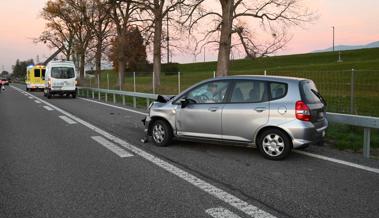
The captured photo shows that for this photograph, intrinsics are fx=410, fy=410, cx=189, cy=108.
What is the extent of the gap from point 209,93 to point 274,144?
5.34 ft

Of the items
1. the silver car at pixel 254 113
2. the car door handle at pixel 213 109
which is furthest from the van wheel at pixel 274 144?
the car door handle at pixel 213 109

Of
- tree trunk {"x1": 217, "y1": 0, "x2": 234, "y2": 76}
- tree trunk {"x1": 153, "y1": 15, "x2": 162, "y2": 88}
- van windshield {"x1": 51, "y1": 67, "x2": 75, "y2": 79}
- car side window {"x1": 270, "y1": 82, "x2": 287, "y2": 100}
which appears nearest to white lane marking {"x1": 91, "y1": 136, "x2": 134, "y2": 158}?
car side window {"x1": 270, "y1": 82, "x2": 287, "y2": 100}

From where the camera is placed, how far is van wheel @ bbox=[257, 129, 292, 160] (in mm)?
6902

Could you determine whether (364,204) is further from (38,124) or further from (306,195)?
(38,124)

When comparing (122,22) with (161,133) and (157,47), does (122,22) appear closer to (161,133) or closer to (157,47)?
(157,47)

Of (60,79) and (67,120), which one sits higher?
(60,79)

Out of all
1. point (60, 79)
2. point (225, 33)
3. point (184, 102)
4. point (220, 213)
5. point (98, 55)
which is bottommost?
point (220, 213)

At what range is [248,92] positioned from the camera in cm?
737

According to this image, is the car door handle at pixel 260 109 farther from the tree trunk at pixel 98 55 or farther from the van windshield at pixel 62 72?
the tree trunk at pixel 98 55

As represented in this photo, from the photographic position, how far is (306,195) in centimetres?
504

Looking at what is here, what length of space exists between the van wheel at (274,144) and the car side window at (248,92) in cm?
63

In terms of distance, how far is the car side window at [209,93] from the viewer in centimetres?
769

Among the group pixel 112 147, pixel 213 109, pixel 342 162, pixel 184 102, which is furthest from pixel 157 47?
pixel 342 162

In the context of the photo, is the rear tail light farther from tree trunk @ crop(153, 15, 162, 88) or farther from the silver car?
tree trunk @ crop(153, 15, 162, 88)
